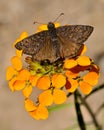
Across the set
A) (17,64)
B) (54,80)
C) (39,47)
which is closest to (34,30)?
(17,64)

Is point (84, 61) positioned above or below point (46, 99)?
above

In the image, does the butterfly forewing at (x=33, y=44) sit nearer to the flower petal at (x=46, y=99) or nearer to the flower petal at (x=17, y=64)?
the flower petal at (x=17, y=64)

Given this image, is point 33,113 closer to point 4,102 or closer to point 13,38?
point 4,102

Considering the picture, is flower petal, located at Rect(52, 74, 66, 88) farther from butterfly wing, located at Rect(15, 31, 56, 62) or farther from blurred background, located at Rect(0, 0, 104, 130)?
blurred background, located at Rect(0, 0, 104, 130)

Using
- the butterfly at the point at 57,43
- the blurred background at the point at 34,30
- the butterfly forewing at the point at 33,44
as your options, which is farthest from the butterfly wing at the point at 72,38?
the blurred background at the point at 34,30

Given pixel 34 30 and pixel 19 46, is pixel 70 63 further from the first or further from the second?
pixel 34 30

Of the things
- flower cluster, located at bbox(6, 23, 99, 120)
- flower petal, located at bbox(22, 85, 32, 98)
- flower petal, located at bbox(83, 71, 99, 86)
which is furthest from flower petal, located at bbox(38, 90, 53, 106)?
flower petal, located at bbox(83, 71, 99, 86)
